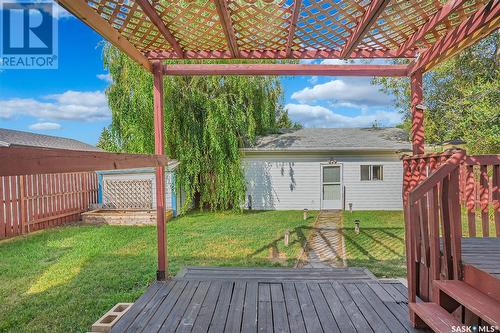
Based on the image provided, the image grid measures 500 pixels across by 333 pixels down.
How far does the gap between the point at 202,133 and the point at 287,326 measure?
24.0 feet

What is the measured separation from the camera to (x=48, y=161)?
1.15 m

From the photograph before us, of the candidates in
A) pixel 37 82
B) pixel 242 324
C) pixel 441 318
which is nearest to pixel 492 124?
pixel 441 318

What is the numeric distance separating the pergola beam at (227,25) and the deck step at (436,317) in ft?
8.09

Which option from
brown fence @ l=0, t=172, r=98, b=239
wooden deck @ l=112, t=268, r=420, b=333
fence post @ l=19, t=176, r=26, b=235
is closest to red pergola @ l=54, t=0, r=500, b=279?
wooden deck @ l=112, t=268, r=420, b=333

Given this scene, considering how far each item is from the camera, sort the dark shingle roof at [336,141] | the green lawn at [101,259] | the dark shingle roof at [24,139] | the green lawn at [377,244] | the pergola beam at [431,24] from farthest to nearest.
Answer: the dark shingle roof at [336,141], the dark shingle roof at [24,139], the green lawn at [377,244], the green lawn at [101,259], the pergola beam at [431,24]

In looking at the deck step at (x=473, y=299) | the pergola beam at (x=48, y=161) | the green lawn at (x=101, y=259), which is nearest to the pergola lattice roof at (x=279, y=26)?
the pergola beam at (x=48, y=161)

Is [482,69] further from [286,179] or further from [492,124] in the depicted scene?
[286,179]

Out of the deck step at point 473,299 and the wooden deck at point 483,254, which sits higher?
the wooden deck at point 483,254

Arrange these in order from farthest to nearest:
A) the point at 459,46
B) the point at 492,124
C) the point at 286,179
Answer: the point at 286,179
the point at 492,124
the point at 459,46

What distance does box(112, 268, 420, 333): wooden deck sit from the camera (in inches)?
82.4

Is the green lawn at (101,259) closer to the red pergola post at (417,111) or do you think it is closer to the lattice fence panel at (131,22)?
the red pergola post at (417,111)

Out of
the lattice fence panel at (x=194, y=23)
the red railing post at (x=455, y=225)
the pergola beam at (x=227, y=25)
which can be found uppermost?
the lattice fence panel at (x=194, y=23)

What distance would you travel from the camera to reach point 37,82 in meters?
14.2

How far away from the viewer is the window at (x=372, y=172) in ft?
34.1
